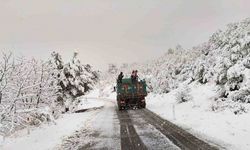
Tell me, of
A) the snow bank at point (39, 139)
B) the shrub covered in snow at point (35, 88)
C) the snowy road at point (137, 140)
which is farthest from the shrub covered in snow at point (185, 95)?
the snow bank at point (39, 139)

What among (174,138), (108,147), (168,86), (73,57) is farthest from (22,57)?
(168,86)

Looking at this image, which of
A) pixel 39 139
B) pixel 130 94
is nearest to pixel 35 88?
pixel 39 139

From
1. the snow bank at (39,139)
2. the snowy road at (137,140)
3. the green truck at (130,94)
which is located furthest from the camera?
the green truck at (130,94)

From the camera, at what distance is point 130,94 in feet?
117

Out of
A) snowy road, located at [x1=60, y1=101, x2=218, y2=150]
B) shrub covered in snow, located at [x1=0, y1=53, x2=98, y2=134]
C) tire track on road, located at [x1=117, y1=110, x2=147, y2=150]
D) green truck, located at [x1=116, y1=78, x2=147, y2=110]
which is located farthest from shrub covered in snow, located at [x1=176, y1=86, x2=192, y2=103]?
tire track on road, located at [x1=117, y1=110, x2=147, y2=150]

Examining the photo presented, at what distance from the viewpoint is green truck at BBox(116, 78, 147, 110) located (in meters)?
35.7

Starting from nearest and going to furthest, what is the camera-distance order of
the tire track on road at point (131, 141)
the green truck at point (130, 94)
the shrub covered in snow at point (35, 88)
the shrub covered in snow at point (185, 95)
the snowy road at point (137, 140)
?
the shrub covered in snow at point (35, 88) < the tire track on road at point (131, 141) < the snowy road at point (137, 140) < the shrub covered in snow at point (185, 95) < the green truck at point (130, 94)

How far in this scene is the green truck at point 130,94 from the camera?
35656mm

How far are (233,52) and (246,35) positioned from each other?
4.63 ft

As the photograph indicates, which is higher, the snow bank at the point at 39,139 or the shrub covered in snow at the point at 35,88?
the shrub covered in snow at the point at 35,88

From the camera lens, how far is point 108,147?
12.6 metres

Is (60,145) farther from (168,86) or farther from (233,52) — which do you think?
(168,86)

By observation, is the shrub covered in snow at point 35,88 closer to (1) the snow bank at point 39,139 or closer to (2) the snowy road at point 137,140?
(1) the snow bank at point 39,139

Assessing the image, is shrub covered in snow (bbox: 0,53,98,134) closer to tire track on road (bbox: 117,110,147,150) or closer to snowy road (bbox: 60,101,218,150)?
snowy road (bbox: 60,101,218,150)
